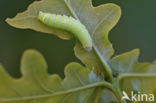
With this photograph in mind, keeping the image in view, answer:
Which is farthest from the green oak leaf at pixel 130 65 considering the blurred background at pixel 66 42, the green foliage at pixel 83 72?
the blurred background at pixel 66 42

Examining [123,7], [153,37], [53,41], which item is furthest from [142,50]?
[53,41]

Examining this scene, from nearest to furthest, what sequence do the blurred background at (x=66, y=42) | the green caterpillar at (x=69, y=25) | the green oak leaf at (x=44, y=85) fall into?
the green oak leaf at (x=44, y=85)
the green caterpillar at (x=69, y=25)
the blurred background at (x=66, y=42)

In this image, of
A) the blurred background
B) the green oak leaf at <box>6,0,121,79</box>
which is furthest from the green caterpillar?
the blurred background

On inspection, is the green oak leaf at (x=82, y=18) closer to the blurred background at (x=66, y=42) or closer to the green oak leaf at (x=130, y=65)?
the green oak leaf at (x=130, y=65)

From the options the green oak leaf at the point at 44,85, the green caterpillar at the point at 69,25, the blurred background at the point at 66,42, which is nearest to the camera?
the green oak leaf at the point at 44,85

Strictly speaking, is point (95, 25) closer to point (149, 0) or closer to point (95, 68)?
point (95, 68)

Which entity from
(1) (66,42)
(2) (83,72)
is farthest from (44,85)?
(1) (66,42)

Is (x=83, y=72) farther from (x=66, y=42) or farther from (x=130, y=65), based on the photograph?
(x=66, y=42)

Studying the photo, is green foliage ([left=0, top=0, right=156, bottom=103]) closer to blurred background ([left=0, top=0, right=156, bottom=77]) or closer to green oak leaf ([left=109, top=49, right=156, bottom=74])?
green oak leaf ([left=109, top=49, right=156, bottom=74])
